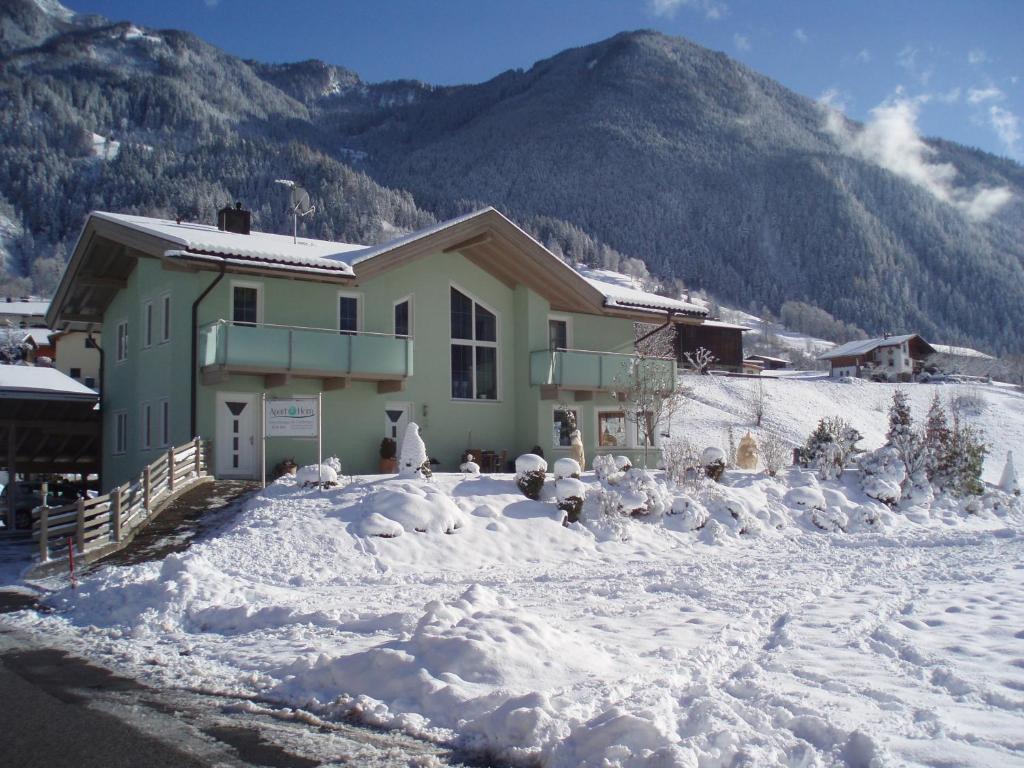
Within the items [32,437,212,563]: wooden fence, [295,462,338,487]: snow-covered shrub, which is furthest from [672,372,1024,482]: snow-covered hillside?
[32,437,212,563]: wooden fence

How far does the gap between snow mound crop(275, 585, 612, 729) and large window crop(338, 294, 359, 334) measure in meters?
17.2

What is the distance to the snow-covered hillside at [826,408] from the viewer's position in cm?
5059

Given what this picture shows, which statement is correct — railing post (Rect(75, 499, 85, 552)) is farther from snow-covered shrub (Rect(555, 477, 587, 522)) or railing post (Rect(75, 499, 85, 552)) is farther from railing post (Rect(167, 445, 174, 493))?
snow-covered shrub (Rect(555, 477, 587, 522))

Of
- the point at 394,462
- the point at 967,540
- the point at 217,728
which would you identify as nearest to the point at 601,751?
the point at 217,728

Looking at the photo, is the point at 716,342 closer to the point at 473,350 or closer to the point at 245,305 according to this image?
the point at 473,350

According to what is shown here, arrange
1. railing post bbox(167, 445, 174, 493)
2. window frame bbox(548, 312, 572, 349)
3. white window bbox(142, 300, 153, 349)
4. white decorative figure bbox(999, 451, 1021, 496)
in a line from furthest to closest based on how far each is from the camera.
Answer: window frame bbox(548, 312, 572, 349) < white decorative figure bbox(999, 451, 1021, 496) < white window bbox(142, 300, 153, 349) < railing post bbox(167, 445, 174, 493)

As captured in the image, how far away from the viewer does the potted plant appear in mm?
25281

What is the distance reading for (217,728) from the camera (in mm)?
7387

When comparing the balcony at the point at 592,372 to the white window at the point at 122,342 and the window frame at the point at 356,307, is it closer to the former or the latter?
the window frame at the point at 356,307

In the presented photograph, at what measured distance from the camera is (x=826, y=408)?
58656mm

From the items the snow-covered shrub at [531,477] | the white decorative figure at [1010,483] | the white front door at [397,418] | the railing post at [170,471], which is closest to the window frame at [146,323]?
the white front door at [397,418]

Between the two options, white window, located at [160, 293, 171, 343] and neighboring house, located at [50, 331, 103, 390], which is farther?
neighboring house, located at [50, 331, 103, 390]

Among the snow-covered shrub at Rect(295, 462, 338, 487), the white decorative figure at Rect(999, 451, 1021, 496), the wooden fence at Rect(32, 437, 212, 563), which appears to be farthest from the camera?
the white decorative figure at Rect(999, 451, 1021, 496)

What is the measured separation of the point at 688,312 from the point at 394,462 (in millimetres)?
11868
